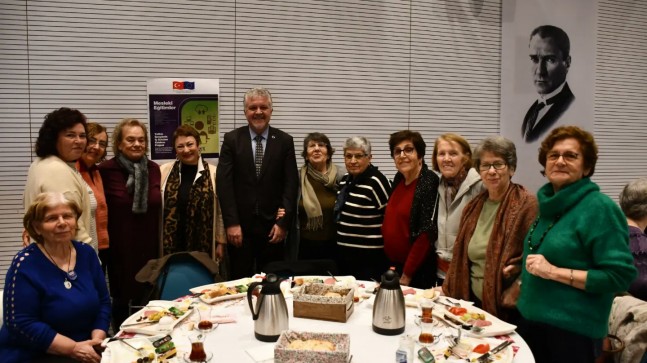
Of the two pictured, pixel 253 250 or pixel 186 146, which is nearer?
pixel 186 146

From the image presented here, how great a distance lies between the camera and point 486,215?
107 inches

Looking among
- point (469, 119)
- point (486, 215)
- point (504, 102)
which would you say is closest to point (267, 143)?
point (486, 215)

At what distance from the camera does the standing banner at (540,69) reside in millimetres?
5410

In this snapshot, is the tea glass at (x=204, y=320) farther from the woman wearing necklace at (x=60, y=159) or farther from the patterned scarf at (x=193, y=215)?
the patterned scarf at (x=193, y=215)

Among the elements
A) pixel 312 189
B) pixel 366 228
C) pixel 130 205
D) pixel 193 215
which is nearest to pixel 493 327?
pixel 366 228

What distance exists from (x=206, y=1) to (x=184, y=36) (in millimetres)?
379

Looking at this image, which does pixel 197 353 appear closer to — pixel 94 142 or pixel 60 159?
pixel 60 159

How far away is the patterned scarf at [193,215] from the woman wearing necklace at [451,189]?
174cm

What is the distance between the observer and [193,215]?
3666 mm

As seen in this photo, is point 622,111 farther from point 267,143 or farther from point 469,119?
point 267,143

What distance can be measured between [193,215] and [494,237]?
2.21 m

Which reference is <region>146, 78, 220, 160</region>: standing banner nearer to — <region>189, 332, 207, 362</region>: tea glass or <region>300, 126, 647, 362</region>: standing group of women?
<region>300, 126, 647, 362</region>: standing group of women

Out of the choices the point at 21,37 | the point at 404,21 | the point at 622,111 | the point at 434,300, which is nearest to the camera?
the point at 434,300

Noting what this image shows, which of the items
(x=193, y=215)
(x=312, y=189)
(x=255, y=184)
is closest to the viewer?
(x=193, y=215)
